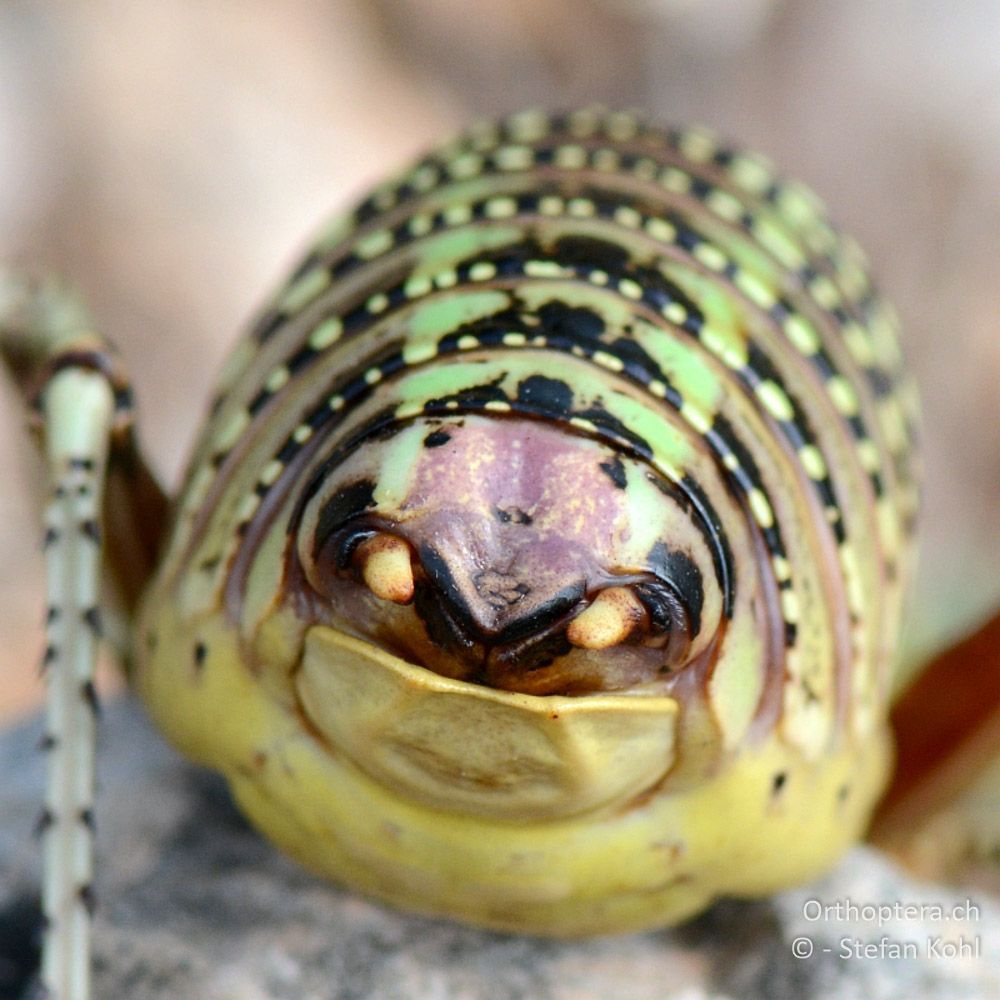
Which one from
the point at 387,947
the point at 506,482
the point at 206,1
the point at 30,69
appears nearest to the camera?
the point at 506,482

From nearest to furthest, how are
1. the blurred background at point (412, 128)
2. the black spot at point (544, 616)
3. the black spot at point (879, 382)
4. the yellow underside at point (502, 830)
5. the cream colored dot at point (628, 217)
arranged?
1. the black spot at point (544, 616)
2. the yellow underside at point (502, 830)
3. the cream colored dot at point (628, 217)
4. the black spot at point (879, 382)
5. the blurred background at point (412, 128)

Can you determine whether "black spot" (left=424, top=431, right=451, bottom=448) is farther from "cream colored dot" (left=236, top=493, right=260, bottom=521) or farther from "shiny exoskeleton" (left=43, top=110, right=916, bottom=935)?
"cream colored dot" (left=236, top=493, right=260, bottom=521)

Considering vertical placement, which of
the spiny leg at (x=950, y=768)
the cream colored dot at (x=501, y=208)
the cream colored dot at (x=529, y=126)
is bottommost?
the spiny leg at (x=950, y=768)

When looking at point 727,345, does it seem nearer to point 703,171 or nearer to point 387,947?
point 703,171

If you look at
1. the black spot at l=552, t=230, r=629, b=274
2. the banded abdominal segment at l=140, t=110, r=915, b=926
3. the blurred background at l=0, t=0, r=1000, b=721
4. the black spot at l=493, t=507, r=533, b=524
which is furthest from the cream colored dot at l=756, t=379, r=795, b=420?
the blurred background at l=0, t=0, r=1000, b=721

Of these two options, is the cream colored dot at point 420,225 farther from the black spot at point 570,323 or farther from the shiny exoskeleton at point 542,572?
the black spot at point 570,323

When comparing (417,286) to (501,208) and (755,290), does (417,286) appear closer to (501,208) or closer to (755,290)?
(501,208)

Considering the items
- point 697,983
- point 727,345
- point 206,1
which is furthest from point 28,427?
point 206,1

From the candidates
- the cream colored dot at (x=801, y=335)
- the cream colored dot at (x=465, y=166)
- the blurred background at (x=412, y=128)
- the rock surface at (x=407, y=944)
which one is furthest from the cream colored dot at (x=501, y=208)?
the blurred background at (x=412, y=128)

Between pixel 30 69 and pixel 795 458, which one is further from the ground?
pixel 30 69
